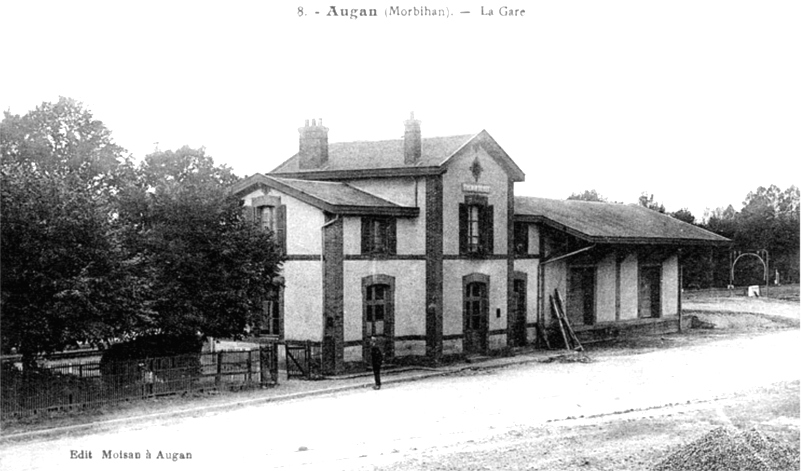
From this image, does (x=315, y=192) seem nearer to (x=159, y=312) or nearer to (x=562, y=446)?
(x=159, y=312)

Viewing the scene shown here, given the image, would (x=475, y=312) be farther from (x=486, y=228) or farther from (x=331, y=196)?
(x=331, y=196)

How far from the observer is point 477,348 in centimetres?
2703

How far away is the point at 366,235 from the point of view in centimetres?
2392

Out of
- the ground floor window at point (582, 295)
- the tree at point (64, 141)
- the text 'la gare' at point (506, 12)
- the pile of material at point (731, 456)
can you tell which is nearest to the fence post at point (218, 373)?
the text 'la gare' at point (506, 12)

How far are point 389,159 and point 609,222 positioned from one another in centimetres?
1130

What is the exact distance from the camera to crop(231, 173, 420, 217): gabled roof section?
2284 cm

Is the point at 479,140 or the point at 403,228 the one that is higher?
the point at 479,140

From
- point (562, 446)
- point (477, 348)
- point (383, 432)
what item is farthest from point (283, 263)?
point (562, 446)

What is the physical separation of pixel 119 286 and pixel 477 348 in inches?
517

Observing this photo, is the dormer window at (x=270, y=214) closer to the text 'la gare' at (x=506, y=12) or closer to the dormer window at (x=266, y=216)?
the dormer window at (x=266, y=216)

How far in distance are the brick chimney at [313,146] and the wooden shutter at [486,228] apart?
5.37 meters

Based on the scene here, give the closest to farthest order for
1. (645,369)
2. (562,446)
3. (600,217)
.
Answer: (562,446) → (645,369) → (600,217)

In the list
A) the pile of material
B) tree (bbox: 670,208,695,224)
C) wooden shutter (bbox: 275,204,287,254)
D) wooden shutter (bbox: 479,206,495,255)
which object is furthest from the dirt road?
tree (bbox: 670,208,695,224)

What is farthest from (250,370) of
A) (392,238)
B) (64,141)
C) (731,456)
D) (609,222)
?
(64,141)
